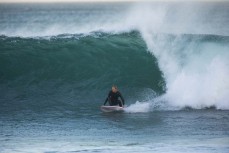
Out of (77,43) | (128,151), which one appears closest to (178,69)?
(77,43)

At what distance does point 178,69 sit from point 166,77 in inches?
24.5

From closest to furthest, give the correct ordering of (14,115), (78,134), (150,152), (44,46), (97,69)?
(150,152) → (78,134) → (14,115) → (97,69) → (44,46)

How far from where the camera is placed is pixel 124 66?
24.8 meters

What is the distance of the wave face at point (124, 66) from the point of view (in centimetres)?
2083

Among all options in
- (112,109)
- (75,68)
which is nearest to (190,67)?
(75,68)

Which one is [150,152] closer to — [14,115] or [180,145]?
[180,145]

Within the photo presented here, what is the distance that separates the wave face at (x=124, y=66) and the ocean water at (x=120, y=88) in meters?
0.04

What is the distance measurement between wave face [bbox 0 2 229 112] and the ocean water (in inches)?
1.6

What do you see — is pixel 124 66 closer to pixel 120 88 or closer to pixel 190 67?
pixel 120 88

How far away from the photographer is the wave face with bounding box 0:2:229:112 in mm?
20828

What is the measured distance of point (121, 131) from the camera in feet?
52.8

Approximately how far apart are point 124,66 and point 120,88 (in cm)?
230

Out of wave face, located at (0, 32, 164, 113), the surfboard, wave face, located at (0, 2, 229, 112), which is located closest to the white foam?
wave face, located at (0, 2, 229, 112)

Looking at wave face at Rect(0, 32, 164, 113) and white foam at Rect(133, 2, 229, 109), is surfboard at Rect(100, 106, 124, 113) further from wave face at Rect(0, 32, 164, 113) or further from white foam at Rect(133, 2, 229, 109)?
white foam at Rect(133, 2, 229, 109)
